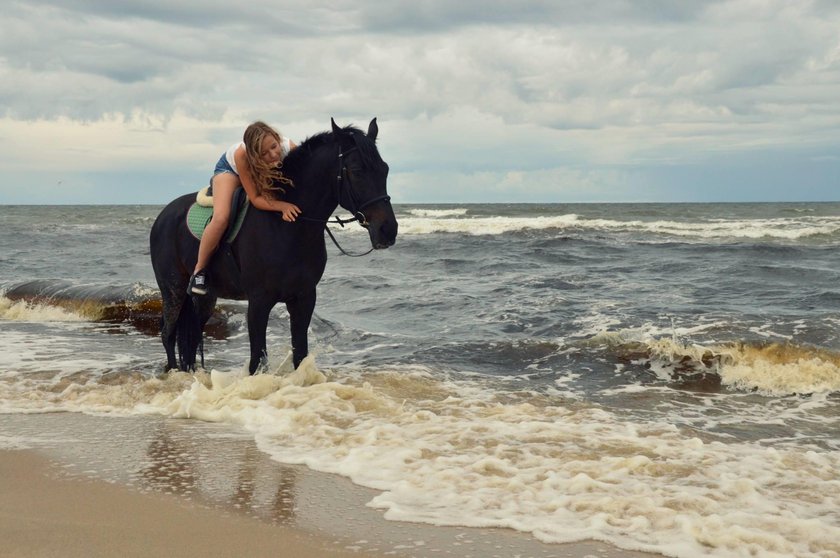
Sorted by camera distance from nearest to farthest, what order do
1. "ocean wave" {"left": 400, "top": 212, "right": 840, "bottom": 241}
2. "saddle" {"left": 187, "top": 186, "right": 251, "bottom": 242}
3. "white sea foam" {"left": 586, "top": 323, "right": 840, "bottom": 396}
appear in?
"saddle" {"left": 187, "top": 186, "right": 251, "bottom": 242} → "white sea foam" {"left": 586, "top": 323, "right": 840, "bottom": 396} → "ocean wave" {"left": 400, "top": 212, "right": 840, "bottom": 241}

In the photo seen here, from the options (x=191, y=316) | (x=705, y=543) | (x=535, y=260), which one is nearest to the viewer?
(x=705, y=543)

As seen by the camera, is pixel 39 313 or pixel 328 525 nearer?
pixel 328 525

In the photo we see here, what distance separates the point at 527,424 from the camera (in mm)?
5051

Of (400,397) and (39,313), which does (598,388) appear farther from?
(39,313)

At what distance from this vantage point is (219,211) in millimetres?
5836

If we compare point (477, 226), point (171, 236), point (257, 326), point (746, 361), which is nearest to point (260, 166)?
point (257, 326)

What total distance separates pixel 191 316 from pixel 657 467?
411 centimetres

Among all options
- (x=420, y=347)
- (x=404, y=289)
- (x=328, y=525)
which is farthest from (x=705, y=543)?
(x=404, y=289)

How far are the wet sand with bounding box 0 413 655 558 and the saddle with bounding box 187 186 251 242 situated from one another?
1.77 m

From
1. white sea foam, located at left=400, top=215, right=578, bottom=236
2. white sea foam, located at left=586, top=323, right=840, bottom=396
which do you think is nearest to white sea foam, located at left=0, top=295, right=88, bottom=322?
white sea foam, located at left=586, top=323, right=840, bottom=396

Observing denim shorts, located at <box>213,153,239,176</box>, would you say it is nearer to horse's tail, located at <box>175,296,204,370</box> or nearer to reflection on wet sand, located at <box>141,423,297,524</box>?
horse's tail, located at <box>175,296,204,370</box>

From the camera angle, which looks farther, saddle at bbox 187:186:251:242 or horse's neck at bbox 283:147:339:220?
saddle at bbox 187:186:251:242

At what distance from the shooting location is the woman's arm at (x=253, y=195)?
5.64 meters

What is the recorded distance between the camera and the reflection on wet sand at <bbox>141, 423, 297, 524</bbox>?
3.54m
